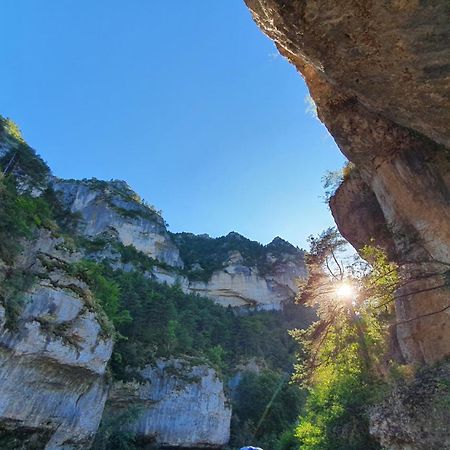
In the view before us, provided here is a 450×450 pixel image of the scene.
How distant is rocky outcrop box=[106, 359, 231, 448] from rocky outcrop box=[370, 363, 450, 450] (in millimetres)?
21401

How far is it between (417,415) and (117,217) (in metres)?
60.2

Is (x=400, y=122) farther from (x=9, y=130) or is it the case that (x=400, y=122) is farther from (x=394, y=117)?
(x=9, y=130)

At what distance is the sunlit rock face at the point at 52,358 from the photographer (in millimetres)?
15328

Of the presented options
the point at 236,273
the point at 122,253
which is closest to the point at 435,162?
the point at 122,253

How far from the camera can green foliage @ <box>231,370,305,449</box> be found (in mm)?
35000

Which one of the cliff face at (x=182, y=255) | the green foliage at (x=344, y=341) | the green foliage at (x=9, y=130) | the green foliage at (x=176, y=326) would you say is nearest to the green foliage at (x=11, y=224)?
the green foliage at (x=176, y=326)

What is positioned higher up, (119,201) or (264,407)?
(119,201)

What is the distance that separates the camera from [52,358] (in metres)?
16.6

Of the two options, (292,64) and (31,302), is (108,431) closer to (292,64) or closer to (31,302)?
(31,302)

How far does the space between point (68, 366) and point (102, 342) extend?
95.9 inches

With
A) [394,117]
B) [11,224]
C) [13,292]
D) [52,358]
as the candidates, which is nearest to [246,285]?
[52,358]

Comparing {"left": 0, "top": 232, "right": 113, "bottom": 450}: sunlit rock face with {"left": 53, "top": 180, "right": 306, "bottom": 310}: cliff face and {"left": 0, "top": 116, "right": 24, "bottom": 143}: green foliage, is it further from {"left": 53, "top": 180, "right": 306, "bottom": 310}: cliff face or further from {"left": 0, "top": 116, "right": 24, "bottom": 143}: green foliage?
{"left": 53, "top": 180, "right": 306, "bottom": 310}: cliff face

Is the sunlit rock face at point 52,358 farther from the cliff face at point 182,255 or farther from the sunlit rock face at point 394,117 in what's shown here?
the cliff face at point 182,255

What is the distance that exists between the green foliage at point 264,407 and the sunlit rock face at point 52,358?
65.9 ft
